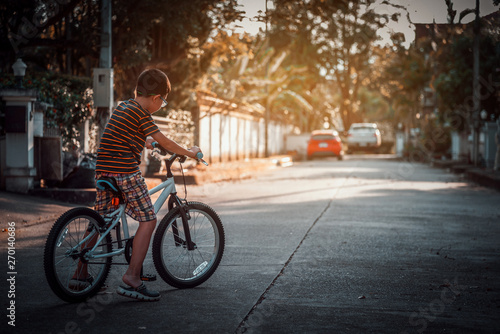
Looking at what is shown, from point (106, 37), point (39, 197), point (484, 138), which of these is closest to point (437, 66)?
point (484, 138)

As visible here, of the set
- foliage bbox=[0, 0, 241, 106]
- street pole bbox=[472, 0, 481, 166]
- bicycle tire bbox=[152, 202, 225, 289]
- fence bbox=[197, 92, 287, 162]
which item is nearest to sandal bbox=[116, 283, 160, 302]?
bicycle tire bbox=[152, 202, 225, 289]

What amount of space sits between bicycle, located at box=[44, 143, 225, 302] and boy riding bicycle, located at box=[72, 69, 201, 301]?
0.27 feet

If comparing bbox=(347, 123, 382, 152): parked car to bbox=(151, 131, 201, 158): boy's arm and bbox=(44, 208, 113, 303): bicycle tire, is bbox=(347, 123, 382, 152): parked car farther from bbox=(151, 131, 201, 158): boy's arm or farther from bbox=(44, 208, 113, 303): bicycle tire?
bbox=(44, 208, 113, 303): bicycle tire

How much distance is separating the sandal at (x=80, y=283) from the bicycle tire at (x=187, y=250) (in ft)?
1.71

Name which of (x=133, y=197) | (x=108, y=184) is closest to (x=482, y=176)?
(x=133, y=197)

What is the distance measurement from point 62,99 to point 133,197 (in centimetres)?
975

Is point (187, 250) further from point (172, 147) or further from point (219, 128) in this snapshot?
point (219, 128)

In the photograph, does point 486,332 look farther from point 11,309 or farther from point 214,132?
point 214,132

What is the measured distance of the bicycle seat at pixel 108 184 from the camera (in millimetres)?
5285

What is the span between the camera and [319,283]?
609 cm

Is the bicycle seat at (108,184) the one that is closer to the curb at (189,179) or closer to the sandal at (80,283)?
the sandal at (80,283)

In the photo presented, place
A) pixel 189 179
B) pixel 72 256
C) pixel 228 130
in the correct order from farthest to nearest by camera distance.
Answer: pixel 228 130 → pixel 189 179 → pixel 72 256

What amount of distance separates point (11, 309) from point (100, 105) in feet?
32.8

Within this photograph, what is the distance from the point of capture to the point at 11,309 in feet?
16.4
